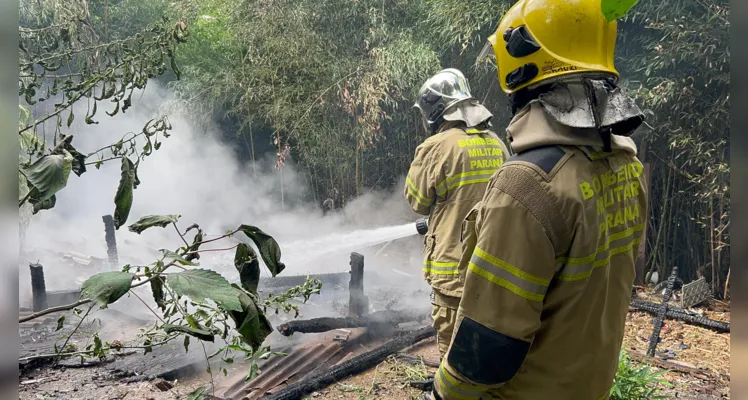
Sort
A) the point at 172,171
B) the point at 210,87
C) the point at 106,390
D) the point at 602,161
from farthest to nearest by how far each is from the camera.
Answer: the point at 172,171 → the point at 210,87 → the point at 106,390 → the point at 602,161

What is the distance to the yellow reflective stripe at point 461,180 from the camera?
2734 mm

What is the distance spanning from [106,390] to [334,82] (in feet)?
14.7

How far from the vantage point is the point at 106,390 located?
11.0ft

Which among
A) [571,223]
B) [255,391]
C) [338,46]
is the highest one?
[338,46]

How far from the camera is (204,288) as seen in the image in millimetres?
1027

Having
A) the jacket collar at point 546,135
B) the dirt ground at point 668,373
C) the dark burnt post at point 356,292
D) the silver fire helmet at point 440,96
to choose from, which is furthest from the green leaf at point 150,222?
the dark burnt post at point 356,292

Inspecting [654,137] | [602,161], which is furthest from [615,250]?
[654,137]

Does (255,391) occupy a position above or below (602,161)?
below

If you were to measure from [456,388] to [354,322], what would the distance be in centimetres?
338

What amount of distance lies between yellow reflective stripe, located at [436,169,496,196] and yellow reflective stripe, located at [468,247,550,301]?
1.62 metres

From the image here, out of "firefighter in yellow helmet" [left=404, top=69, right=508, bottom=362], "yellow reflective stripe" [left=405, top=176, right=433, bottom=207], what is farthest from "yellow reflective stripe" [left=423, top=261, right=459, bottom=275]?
"yellow reflective stripe" [left=405, top=176, right=433, bottom=207]

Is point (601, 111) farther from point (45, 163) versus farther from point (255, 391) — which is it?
point (255, 391)

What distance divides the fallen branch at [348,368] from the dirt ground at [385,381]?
0.16 ft

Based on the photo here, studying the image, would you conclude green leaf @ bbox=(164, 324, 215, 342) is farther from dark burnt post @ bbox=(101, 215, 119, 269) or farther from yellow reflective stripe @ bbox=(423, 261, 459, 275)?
dark burnt post @ bbox=(101, 215, 119, 269)
